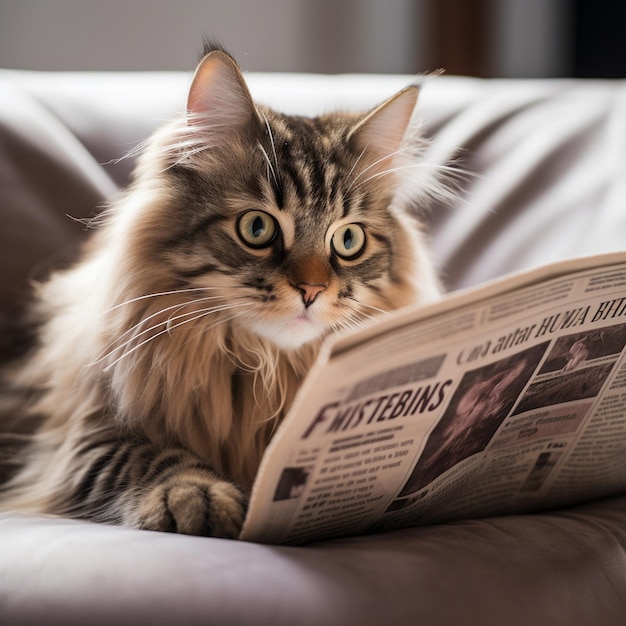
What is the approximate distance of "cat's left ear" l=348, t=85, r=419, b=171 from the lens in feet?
4.22

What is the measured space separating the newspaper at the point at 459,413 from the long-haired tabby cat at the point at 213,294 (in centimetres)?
24

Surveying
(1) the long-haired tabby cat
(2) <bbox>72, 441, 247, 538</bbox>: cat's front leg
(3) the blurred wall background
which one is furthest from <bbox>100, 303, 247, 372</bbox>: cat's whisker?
(3) the blurred wall background

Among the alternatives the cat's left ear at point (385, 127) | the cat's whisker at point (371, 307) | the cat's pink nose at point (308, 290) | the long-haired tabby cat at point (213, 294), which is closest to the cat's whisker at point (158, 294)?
the long-haired tabby cat at point (213, 294)

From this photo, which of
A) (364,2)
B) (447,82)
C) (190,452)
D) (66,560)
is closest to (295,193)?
(190,452)

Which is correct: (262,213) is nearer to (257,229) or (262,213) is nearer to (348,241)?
(257,229)

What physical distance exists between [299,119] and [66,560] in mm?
823

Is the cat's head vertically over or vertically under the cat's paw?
over

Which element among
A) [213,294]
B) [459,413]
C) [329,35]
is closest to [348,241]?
[213,294]

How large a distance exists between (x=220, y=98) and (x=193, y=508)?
0.59 metres

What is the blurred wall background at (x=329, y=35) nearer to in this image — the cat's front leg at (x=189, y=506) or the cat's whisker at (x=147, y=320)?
the cat's whisker at (x=147, y=320)

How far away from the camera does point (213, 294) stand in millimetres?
1199

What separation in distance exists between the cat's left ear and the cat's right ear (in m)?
0.18

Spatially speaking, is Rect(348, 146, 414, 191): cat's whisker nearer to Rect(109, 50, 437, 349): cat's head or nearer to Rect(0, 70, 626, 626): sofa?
Rect(109, 50, 437, 349): cat's head

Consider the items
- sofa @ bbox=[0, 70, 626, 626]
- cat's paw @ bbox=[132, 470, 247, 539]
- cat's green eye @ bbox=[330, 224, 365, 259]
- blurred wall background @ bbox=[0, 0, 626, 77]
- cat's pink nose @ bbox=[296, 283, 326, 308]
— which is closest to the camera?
sofa @ bbox=[0, 70, 626, 626]
